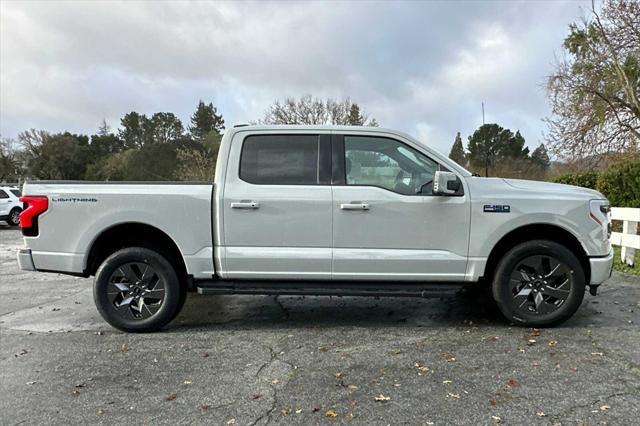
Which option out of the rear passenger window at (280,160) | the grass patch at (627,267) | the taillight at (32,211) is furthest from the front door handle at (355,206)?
the grass patch at (627,267)

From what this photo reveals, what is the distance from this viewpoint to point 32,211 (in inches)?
183

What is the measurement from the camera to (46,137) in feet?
191

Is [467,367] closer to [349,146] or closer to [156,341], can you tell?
[349,146]

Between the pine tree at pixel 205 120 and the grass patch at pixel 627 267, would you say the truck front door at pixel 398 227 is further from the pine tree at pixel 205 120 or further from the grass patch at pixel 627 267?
the pine tree at pixel 205 120

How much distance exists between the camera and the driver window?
181 inches

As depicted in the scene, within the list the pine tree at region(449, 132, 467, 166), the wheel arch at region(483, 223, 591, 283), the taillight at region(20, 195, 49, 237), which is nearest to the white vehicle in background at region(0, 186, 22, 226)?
the taillight at region(20, 195, 49, 237)

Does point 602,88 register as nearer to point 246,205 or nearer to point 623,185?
point 623,185

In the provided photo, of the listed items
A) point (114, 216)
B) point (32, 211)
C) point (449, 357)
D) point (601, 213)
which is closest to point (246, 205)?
point (114, 216)

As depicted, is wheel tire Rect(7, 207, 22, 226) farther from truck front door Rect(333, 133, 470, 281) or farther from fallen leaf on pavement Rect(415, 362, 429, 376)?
fallen leaf on pavement Rect(415, 362, 429, 376)

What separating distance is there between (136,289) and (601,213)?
471cm

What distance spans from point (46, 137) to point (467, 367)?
65.7 m

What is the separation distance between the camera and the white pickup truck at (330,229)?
4.54 m

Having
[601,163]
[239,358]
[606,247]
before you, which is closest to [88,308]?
[239,358]

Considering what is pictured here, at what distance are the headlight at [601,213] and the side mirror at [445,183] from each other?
135 cm
